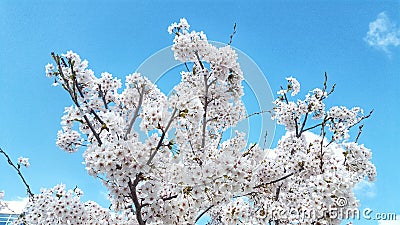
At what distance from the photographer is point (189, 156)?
6168mm

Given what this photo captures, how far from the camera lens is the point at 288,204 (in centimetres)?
659

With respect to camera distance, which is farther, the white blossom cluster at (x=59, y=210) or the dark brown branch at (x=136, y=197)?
the white blossom cluster at (x=59, y=210)

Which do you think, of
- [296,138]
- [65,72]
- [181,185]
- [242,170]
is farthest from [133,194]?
[296,138]

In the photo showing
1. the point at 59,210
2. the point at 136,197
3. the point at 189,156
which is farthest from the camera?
the point at 189,156

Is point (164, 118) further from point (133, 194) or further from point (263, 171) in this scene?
point (263, 171)

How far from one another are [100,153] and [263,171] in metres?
3.30

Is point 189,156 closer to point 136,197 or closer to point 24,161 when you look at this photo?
point 136,197

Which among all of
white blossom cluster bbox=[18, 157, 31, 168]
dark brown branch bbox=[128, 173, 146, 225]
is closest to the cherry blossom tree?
dark brown branch bbox=[128, 173, 146, 225]

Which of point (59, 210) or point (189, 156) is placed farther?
point (189, 156)

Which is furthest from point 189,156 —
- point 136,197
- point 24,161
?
point 24,161

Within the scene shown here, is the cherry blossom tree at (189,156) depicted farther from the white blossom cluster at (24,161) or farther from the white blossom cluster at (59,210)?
the white blossom cluster at (24,161)

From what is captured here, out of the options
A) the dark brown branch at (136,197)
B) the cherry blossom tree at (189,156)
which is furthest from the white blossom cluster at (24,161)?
the dark brown branch at (136,197)

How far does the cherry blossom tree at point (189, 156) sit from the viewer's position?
4305mm

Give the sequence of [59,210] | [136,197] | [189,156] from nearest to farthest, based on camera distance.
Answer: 1. [136,197]
2. [59,210]
3. [189,156]
